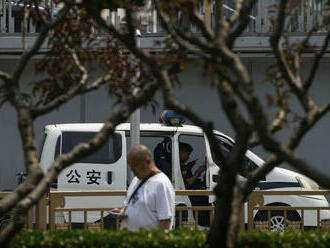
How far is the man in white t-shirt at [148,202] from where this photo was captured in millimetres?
8492

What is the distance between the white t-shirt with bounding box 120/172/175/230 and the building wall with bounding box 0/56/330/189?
41.9 ft

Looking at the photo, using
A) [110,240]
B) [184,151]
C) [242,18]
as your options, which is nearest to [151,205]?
[110,240]

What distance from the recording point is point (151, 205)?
8516 millimetres

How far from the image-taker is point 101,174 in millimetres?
14414

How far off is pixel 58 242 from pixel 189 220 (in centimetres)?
521

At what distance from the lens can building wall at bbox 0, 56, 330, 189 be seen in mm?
21422

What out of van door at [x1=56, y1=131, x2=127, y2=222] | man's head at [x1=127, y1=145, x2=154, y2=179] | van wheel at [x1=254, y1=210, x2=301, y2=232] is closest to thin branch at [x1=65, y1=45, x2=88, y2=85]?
man's head at [x1=127, y1=145, x2=154, y2=179]

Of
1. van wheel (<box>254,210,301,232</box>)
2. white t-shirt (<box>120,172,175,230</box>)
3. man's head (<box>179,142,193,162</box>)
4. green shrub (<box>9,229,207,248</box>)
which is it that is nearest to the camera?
green shrub (<box>9,229,207,248</box>)

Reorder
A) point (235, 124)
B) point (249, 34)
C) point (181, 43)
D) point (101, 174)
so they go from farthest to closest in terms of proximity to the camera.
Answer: point (249, 34) < point (101, 174) < point (181, 43) < point (235, 124)

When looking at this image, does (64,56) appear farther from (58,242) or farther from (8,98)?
(58,242)

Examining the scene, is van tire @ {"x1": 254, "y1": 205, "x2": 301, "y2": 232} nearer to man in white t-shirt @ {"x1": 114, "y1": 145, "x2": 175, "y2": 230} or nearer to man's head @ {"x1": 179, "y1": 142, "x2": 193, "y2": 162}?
man's head @ {"x1": 179, "y1": 142, "x2": 193, "y2": 162}

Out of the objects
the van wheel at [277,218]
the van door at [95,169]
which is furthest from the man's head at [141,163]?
the van door at [95,169]

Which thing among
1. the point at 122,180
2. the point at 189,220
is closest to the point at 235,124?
the point at 189,220

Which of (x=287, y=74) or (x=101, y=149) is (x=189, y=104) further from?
(x=287, y=74)
